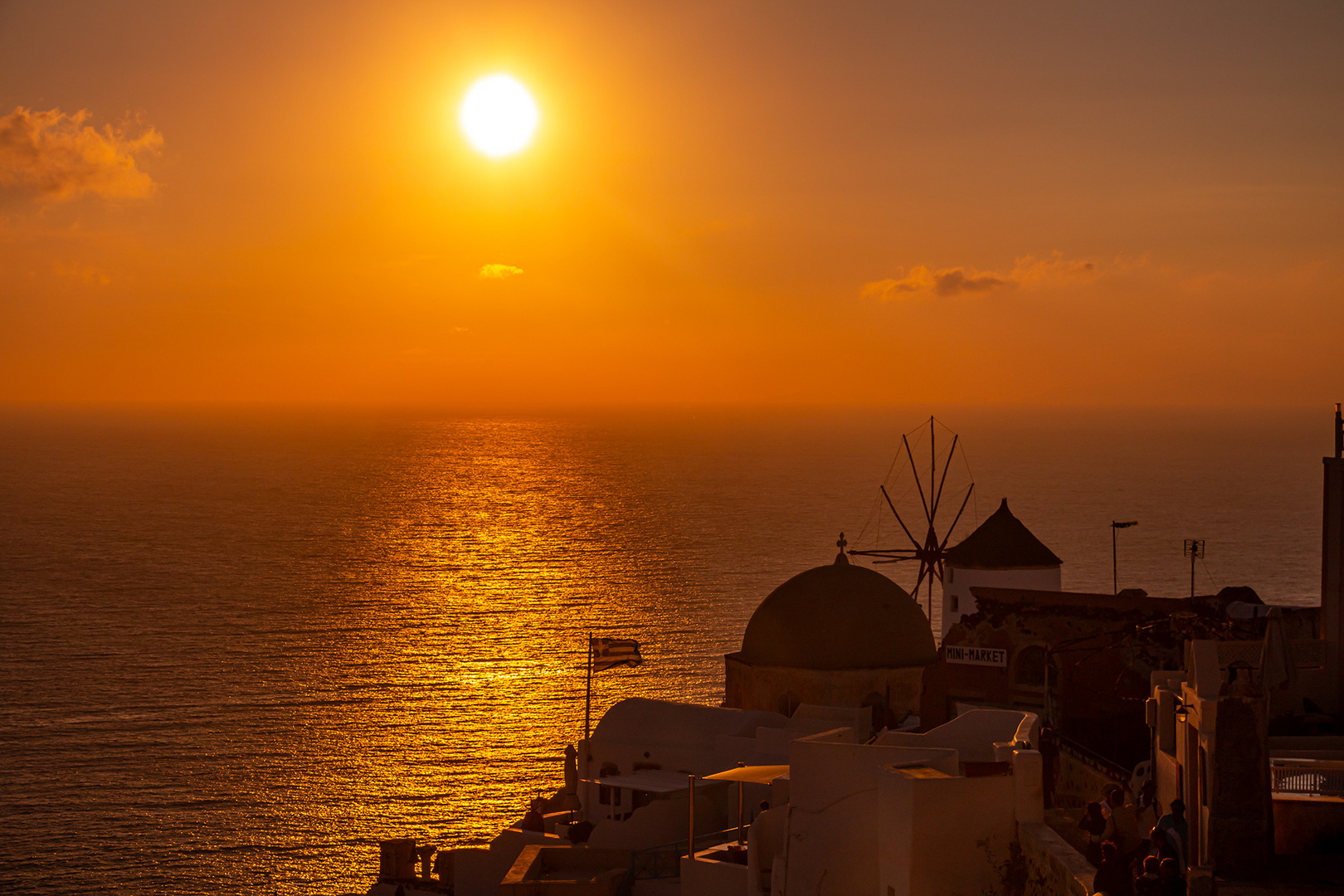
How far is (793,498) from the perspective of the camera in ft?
591

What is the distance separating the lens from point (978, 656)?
31.8 meters

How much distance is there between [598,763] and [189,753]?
33.2 m

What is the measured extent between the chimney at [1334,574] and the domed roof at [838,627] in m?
12.9

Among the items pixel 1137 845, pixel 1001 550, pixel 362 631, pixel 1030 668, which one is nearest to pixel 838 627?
pixel 1030 668

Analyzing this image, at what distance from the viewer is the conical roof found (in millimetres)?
41500

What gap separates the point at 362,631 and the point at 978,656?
63619mm

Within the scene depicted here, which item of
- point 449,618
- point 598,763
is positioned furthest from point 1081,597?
point 449,618

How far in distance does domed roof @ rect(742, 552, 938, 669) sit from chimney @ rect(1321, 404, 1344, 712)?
42.3ft

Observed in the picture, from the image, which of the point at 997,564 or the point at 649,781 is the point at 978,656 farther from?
the point at 997,564

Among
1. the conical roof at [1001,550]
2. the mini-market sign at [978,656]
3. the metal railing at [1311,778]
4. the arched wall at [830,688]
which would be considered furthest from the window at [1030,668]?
the metal railing at [1311,778]

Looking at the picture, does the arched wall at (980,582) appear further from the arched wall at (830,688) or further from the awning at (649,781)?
the awning at (649,781)

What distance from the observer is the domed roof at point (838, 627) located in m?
33.4

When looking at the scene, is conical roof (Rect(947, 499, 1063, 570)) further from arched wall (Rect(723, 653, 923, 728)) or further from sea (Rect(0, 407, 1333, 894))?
sea (Rect(0, 407, 1333, 894))

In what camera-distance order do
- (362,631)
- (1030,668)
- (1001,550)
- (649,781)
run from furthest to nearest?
(362,631) < (1001,550) < (649,781) < (1030,668)
